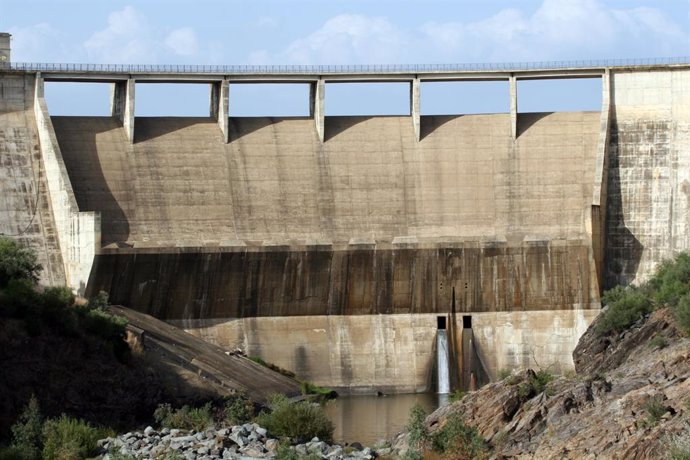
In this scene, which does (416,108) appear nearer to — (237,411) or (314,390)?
(314,390)

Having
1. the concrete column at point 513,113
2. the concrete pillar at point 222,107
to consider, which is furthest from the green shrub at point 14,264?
the concrete column at point 513,113

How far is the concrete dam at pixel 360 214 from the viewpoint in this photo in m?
65.8

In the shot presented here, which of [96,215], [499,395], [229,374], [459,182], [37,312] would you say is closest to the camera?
[499,395]

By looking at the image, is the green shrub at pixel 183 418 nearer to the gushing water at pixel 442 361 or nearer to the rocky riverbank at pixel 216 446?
the rocky riverbank at pixel 216 446

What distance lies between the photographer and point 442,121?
240 ft

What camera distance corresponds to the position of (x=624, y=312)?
60594 millimetres

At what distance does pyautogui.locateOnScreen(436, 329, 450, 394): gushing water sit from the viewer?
66.1m

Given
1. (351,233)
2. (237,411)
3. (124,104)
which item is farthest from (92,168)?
(237,411)

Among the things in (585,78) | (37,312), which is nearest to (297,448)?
(37,312)

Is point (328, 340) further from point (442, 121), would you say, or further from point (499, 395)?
point (499, 395)

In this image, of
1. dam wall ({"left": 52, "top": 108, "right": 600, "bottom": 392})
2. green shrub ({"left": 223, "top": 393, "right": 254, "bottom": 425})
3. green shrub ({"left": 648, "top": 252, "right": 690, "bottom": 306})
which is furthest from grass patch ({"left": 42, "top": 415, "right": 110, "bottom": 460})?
green shrub ({"left": 648, "top": 252, "right": 690, "bottom": 306})

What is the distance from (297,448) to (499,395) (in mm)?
6193

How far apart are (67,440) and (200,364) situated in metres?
16.9

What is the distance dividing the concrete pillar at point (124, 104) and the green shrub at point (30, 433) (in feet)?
94.0
